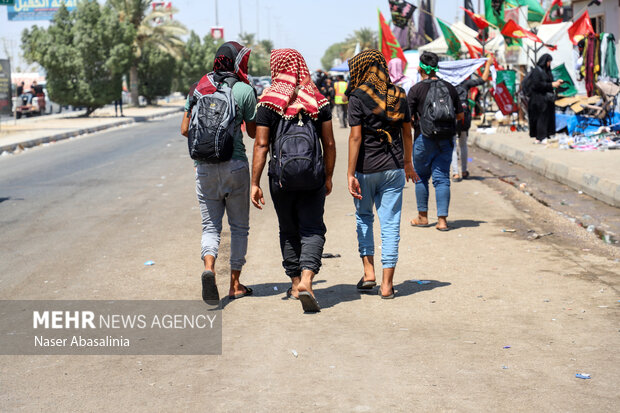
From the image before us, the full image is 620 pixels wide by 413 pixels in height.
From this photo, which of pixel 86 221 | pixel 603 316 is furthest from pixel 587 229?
pixel 86 221

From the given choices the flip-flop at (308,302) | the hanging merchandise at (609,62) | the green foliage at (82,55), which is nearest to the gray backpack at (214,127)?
the flip-flop at (308,302)

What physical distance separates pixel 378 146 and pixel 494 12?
1712cm

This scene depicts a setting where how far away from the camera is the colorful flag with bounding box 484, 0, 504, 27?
21750mm

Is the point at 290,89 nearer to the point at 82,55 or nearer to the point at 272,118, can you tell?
the point at 272,118

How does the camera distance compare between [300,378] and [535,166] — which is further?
[535,166]

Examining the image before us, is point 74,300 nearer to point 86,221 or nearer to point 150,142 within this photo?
point 86,221

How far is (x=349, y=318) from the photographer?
5.47 meters

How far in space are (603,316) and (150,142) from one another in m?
19.6

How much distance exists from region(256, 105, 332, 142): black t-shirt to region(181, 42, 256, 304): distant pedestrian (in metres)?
0.21

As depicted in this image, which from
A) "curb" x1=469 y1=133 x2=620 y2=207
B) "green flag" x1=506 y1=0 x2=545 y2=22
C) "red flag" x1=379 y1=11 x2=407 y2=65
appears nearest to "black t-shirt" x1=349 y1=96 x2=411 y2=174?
"curb" x1=469 y1=133 x2=620 y2=207

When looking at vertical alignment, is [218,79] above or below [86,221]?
above

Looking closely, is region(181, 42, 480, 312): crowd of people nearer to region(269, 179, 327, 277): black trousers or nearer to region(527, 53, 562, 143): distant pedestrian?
region(269, 179, 327, 277): black trousers

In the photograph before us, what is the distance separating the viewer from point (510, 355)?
4.60 m

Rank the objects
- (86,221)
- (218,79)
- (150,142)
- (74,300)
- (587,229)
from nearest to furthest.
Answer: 1. (218,79)
2. (74,300)
3. (587,229)
4. (86,221)
5. (150,142)
